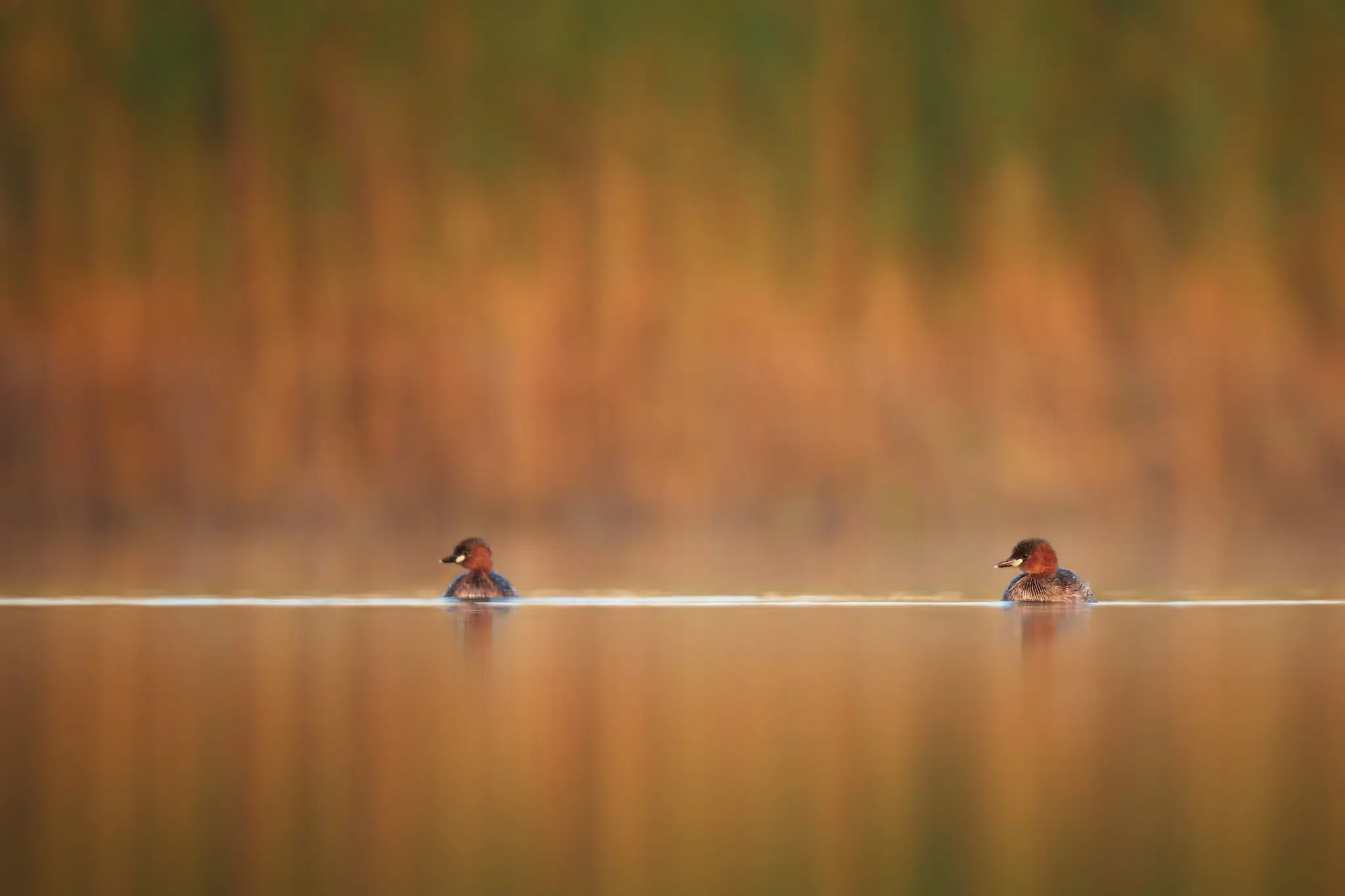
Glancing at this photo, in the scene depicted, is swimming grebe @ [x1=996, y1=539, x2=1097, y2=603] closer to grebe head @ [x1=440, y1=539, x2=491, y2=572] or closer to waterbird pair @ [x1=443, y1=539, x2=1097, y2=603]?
waterbird pair @ [x1=443, y1=539, x2=1097, y2=603]

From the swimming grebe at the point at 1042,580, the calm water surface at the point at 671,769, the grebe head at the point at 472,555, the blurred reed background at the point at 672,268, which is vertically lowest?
the calm water surface at the point at 671,769

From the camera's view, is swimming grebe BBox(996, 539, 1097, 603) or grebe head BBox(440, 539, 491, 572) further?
swimming grebe BBox(996, 539, 1097, 603)

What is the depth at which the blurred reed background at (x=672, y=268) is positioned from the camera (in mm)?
10602

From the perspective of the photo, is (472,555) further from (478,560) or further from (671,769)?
(671,769)

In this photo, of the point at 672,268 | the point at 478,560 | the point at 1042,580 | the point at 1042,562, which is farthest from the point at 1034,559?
the point at 672,268

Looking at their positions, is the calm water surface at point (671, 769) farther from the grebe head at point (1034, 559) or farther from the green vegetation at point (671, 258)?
the green vegetation at point (671, 258)

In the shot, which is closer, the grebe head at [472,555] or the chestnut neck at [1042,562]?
the grebe head at [472,555]

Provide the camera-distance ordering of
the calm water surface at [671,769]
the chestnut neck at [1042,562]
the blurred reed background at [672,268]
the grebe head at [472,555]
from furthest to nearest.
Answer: the blurred reed background at [672,268]
the chestnut neck at [1042,562]
the grebe head at [472,555]
the calm water surface at [671,769]

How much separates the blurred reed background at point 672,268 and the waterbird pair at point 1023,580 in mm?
2129

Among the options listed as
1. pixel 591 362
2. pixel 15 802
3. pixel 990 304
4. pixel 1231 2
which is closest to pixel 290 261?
pixel 591 362

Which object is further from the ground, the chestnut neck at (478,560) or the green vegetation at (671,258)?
the green vegetation at (671,258)

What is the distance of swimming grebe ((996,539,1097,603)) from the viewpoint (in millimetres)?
8133

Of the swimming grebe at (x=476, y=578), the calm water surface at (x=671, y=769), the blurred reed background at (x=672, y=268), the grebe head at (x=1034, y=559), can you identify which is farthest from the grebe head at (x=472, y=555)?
the grebe head at (x=1034, y=559)

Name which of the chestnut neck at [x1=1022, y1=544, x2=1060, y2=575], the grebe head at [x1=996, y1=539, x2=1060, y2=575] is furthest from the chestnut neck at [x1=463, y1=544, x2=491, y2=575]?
the chestnut neck at [x1=1022, y1=544, x2=1060, y2=575]
